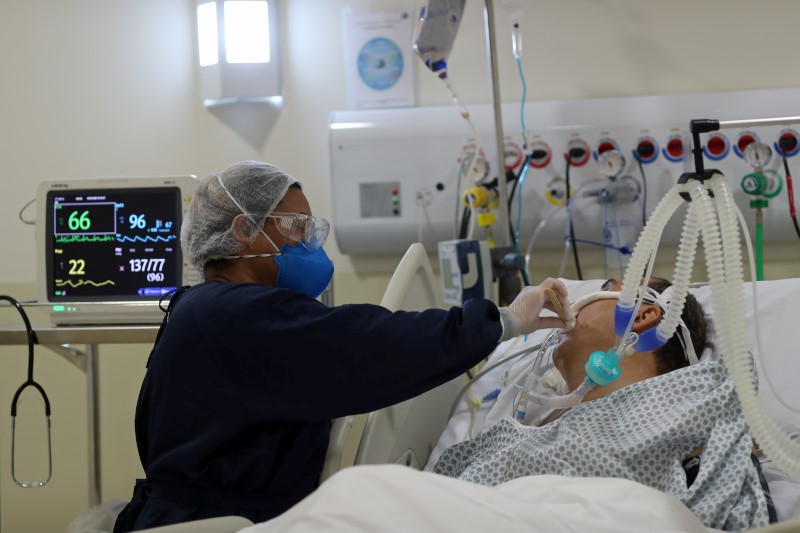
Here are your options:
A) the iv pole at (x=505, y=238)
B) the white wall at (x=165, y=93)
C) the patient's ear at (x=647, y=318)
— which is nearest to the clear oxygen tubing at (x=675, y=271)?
the patient's ear at (x=647, y=318)

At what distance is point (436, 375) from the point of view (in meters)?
1.56

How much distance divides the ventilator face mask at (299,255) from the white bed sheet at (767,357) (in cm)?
49

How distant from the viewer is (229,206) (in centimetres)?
176

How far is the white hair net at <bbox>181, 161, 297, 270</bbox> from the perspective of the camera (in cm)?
176

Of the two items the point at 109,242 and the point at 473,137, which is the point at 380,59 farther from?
the point at 109,242

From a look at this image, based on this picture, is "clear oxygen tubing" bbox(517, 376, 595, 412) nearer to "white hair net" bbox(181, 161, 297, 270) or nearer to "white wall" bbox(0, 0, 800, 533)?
"white hair net" bbox(181, 161, 297, 270)

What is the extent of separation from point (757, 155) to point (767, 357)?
0.94 m

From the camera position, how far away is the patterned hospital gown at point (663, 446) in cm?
142

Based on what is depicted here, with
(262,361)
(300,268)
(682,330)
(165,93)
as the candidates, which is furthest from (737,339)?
(165,93)

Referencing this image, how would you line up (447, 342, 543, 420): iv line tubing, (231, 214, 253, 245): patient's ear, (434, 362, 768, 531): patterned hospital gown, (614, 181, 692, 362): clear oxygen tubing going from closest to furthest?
(614, 181, 692, 362): clear oxygen tubing, (434, 362, 768, 531): patterned hospital gown, (231, 214, 253, 245): patient's ear, (447, 342, 543, 420): iv line tubing

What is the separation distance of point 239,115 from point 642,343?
1994mm

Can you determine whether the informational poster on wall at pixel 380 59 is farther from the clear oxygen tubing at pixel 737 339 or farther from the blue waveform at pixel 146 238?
the clear oxygen tubing at pixel 737 339

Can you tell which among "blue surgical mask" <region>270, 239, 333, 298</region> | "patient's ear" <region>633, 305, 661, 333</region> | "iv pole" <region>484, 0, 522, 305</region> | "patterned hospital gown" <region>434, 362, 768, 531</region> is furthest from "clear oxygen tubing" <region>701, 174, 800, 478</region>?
"iv pole" <region>484, 0, 522, 305</region>

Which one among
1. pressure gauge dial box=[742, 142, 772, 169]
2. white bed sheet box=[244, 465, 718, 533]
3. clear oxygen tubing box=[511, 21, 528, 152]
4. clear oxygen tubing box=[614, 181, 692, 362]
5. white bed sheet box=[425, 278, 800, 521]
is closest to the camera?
white bed sheet box=[244, 465, 718, 533]
